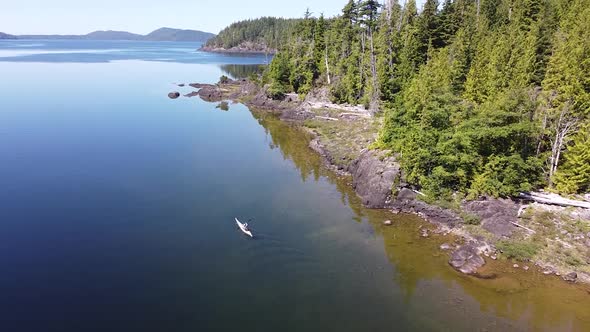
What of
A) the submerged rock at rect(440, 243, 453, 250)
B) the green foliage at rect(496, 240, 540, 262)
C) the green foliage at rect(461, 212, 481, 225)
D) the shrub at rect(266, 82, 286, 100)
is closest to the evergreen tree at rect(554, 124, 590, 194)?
the green foliage at rect(496, 240, 540, 262)

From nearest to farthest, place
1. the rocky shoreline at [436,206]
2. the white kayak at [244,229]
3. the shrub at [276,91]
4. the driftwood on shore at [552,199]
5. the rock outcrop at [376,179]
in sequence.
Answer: the rocky shoreline at [436,206], the driftwood on shore at [552,199], the white kayak at [244,229], the rock outcrop at [376,179], the shrub at [276,91]

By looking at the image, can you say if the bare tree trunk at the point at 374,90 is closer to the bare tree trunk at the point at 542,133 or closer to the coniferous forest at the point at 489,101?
the coniferous forest at the point at 489,101

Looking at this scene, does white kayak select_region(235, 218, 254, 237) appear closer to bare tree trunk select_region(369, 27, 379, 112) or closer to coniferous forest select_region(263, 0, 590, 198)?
coniferous forest select_region(263, 0, 590, 198)

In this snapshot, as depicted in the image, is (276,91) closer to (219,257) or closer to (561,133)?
(561,133)

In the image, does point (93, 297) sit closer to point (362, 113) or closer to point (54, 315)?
point (54, 315)

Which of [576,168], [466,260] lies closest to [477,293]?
[466,260]

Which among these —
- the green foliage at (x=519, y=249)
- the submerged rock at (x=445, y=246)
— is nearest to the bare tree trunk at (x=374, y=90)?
the submerged rock at (x=445, y=246)
